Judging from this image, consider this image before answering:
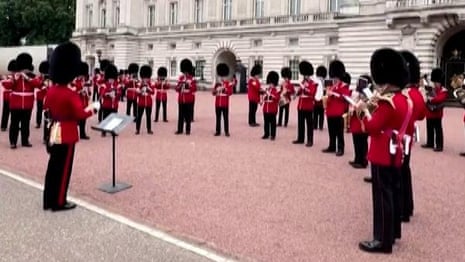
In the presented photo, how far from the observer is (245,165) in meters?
8.34

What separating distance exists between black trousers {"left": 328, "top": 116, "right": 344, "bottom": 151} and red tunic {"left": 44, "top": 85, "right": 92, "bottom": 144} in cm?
513

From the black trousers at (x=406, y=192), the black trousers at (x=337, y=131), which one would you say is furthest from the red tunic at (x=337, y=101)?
the black trousers at (x=406, y=192)

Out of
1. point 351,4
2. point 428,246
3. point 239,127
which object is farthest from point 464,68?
point 428,246

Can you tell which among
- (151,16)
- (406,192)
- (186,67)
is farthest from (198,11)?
(406,192)

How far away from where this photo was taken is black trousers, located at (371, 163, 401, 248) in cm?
450

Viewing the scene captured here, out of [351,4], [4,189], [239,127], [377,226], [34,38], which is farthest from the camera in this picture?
[34,38]

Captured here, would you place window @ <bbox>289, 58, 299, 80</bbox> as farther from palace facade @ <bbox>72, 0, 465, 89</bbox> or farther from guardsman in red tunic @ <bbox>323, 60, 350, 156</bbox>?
guardsman in red tunic @ <bbox>323, 60, 350, 156</bbox>

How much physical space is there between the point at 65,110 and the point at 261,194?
2.44m

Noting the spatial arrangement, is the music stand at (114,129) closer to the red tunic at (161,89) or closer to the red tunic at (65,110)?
the red tunic at (65,110)

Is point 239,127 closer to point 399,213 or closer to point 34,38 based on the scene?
point 399,213

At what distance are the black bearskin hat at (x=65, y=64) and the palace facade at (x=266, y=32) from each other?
21487 millimetres

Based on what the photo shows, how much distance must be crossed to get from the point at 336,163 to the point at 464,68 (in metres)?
18.9

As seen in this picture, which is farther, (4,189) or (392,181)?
(4,189)

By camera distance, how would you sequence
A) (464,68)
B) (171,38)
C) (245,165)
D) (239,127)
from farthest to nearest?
(171,38) → (464,68) → (239,127) → (245,165)
